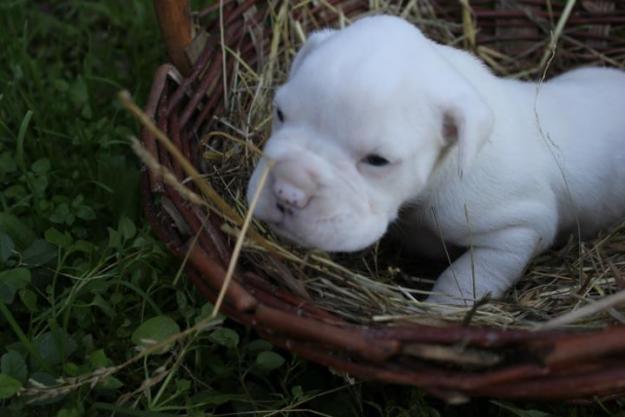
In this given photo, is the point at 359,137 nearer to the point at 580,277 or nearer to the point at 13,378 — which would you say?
the point at 580,277

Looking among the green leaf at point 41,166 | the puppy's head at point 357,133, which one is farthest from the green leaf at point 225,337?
the green leaf at point 41,166

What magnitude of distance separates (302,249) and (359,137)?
521mm

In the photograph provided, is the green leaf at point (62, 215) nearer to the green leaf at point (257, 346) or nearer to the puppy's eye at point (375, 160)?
the green leaf at point (257, 346)

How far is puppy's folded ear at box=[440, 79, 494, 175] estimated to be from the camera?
2.20 meters

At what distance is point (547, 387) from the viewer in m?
1.72

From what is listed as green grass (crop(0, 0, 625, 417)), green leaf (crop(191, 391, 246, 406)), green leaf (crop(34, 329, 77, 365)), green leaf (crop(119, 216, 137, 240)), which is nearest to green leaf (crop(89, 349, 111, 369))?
green grass (crop(0, 0, 625, 417))

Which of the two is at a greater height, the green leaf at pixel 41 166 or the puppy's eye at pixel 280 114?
the puppy's eye at pixel 280 114

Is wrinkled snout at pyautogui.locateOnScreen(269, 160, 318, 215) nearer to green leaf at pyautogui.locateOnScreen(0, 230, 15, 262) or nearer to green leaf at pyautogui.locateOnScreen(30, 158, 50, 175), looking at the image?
green leaf at pyautogui.locateOnScreen(0, 230, 15, 262)

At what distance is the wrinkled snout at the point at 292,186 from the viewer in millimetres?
2092

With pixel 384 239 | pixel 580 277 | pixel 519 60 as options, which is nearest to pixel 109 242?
pixel 384 239

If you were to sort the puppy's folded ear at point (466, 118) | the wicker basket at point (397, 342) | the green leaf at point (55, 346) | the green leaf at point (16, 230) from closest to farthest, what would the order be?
the wicker basket at point (397, 342) → the puppy's folded ear at point (466, 118) → the green leaf at point (55, 346) → the green leaf at point (16, 230)

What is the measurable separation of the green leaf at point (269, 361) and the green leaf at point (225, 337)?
0.08 meters

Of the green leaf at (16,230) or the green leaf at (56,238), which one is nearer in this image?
the green leaf at (56,238)

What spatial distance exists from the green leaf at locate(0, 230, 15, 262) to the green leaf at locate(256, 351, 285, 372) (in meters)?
0.87
